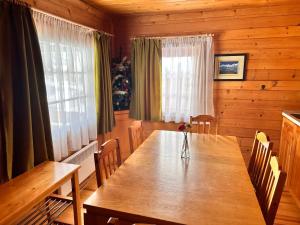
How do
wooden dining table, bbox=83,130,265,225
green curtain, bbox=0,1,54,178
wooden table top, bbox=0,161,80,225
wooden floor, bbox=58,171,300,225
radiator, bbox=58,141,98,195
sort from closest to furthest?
wooden dining table, bbox=83,130,265,225, wooden table top, bbox=0,161,80,225, green curtain, bbox=0,1,54,178, wooden floor, bbox=58,171,300,225, radiator, bbox=58,141,98,195

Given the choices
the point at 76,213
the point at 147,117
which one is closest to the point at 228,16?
the point at 147,117

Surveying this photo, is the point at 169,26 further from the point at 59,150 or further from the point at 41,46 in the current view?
the point at 59,150

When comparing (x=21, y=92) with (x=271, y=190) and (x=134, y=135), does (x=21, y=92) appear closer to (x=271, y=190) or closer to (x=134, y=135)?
(x=134, y=135)

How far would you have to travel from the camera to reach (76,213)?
1.91 metres

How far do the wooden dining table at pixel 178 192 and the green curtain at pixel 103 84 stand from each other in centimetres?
143

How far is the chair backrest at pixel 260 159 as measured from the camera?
1.63 metres

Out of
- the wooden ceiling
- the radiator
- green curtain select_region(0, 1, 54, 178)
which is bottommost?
the radiator

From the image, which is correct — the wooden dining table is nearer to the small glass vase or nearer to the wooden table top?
the small glass vase

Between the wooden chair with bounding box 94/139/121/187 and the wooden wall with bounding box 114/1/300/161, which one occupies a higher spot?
the wooden wall with bounding box 114/1/300/161

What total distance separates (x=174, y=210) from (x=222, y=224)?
241 millimetres

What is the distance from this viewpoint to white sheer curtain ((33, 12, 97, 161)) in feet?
7.32

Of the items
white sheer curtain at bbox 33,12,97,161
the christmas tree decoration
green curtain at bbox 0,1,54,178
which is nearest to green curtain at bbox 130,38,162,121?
the christmas tree decoration

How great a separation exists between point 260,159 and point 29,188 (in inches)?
72.1

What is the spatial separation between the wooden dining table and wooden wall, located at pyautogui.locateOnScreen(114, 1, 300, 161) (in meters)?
1.55
